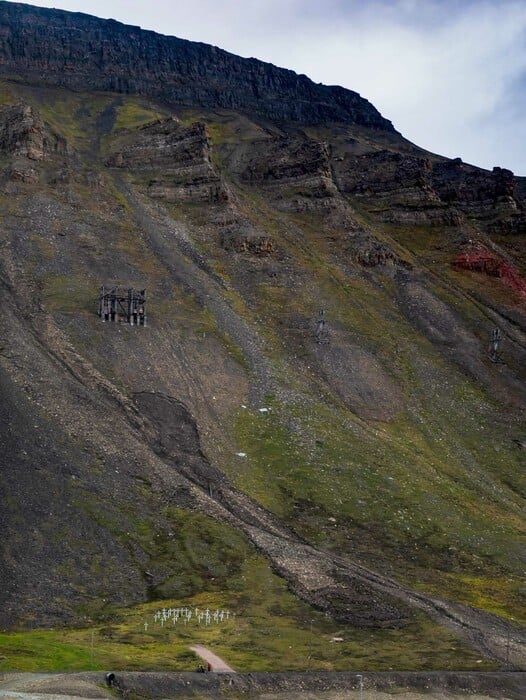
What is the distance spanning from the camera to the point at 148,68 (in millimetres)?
181250

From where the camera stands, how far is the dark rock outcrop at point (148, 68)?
563 feet

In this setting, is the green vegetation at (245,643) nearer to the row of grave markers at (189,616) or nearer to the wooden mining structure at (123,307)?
the row of grave markers at (189,616)

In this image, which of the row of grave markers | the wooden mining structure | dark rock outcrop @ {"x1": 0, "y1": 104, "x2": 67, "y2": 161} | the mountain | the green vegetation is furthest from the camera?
dark rock outcrop @ {"x1": 0, "y1": 104, "x2": 67, "y2": 161}

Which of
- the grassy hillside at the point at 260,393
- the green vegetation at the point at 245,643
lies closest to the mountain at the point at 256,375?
the grassy hillside at the point at 260,393

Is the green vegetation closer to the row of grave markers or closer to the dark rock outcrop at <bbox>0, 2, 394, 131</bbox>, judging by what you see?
the row of grave markers

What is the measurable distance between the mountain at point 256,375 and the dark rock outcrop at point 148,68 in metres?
12.1

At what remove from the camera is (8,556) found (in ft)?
178

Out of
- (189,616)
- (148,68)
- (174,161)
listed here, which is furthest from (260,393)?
(148,68)

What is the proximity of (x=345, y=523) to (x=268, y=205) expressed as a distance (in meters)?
68.9

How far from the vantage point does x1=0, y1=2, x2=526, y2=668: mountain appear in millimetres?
58312

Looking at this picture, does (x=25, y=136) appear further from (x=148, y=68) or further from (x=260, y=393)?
(x=148, y=68)

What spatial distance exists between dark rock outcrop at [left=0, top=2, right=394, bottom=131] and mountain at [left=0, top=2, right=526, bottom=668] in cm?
1212

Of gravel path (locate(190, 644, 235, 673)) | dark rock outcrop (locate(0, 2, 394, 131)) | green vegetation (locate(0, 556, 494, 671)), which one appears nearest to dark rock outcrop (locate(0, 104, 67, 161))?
dark rock outcrop (locate(0, 2, 394, 131))

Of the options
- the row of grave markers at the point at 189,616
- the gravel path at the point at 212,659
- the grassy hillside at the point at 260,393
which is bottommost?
the gravel path at the point at 212,659
